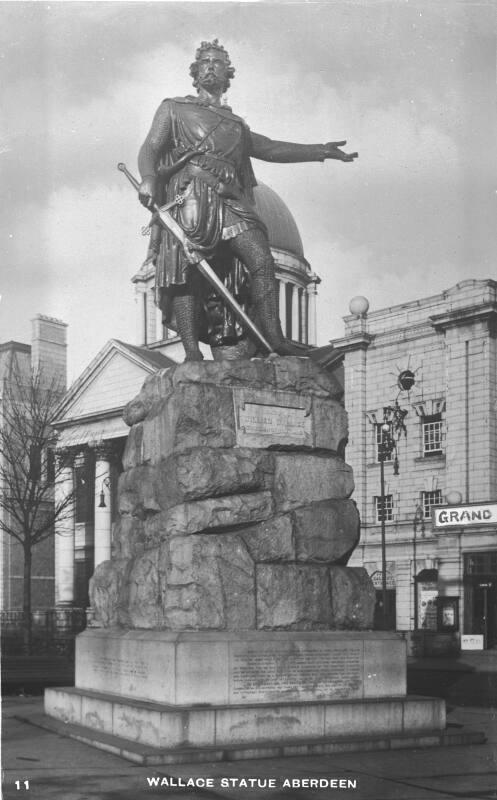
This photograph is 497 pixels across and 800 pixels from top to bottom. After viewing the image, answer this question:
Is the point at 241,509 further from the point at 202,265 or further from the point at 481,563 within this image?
the point at 481,563

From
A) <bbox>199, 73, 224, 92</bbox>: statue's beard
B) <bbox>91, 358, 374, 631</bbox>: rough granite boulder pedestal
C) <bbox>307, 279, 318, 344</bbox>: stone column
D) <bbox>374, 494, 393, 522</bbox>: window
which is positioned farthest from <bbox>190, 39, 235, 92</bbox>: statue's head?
<bbox>374, 494, 393, 522</bbox>: window

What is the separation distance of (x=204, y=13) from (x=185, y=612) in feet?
18.9

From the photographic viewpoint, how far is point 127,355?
205 feet

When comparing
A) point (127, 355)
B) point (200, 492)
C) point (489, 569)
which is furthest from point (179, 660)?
point (127, 355)

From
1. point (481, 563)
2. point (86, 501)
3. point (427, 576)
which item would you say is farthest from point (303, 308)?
point (86, 501)

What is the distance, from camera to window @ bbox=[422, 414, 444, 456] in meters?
51.8

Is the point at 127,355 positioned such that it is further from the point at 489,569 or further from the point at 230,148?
the point at 230,148

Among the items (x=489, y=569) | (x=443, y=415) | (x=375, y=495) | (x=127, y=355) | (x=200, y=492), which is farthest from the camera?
(x=127, y=355)

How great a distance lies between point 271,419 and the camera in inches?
449

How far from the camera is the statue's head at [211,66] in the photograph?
488 inches

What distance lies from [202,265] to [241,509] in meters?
2.84

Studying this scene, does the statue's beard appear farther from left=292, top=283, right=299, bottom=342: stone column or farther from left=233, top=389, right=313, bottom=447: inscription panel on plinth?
left=292, top=283, right=299, bottom=342: stone column

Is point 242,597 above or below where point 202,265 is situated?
below

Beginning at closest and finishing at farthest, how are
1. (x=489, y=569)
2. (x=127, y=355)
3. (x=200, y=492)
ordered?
1. (x=200, y=492)
2. (x=489, y=569)
3. (x=127, y=355)
